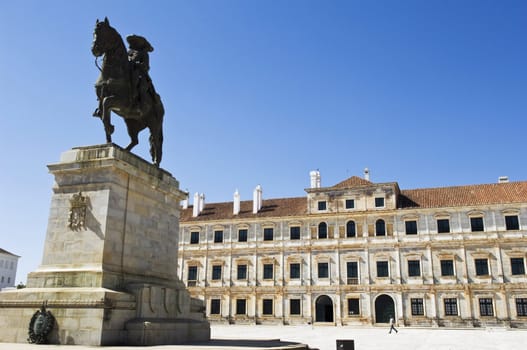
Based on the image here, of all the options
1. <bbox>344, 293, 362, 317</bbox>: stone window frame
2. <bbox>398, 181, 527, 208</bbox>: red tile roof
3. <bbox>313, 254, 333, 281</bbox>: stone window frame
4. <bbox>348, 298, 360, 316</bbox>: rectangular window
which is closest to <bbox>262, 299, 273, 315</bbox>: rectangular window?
<bbox>313, 254, 333, 281</bbox>: stone window frame

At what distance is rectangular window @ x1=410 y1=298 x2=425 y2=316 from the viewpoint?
123 ft

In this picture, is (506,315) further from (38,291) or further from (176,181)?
(38,291)

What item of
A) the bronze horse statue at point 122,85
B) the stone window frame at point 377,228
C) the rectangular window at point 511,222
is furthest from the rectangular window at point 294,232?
the bronze horse statue at point 122,85

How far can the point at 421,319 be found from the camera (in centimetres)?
3722

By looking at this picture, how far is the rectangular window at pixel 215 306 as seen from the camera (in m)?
42.6

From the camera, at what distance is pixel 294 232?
42.4 meters

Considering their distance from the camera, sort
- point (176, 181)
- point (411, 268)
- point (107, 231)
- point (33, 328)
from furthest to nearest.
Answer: point (411, 268)
point (176, 181)
point (107, 231)
point (33, 328)

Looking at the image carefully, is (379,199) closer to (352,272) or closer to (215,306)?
(352,272)

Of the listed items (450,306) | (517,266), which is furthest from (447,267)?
(517,266)

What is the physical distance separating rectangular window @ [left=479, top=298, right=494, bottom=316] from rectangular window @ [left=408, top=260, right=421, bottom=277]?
15.9 ft

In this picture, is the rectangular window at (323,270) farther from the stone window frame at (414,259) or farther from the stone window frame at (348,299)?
the stone window frame at (414,259)

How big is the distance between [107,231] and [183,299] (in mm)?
2651

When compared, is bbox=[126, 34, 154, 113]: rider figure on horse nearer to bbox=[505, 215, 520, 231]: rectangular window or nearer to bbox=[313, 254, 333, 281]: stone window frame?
bbox=[313, 254, 333, 281]: stone window frame

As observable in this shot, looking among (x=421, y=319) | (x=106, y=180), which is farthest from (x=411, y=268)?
(x=106, y=180)
